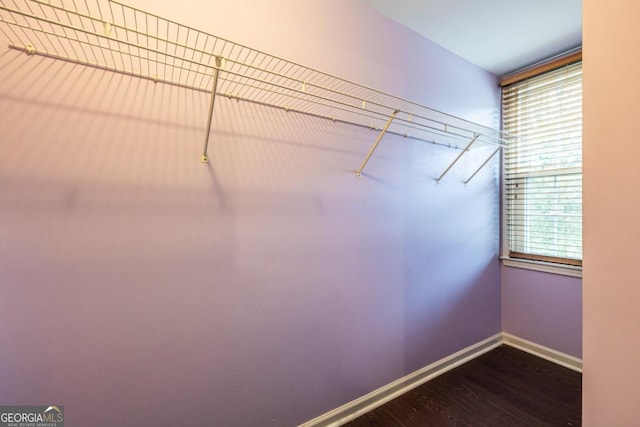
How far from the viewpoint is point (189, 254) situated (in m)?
1.02

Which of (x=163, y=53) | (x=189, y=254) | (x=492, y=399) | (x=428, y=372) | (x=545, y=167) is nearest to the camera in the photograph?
(x=163, y=53)

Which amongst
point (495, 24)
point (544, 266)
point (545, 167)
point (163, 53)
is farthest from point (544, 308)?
point (163, 53)

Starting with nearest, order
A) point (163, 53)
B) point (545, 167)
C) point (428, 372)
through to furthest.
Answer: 1. point (163, 53)
2. point (428, 372)
3. point (545, 167)

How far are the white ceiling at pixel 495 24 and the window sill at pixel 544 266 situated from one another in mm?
1595

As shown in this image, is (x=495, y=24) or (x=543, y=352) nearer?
(x=495, y=24)

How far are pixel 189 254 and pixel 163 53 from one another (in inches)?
27.7

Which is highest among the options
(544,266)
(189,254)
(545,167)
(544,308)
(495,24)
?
(495,24)

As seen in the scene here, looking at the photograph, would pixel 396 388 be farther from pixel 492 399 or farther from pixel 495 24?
pixel 495 24

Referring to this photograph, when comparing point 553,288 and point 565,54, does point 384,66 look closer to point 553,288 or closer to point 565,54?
point 565,54

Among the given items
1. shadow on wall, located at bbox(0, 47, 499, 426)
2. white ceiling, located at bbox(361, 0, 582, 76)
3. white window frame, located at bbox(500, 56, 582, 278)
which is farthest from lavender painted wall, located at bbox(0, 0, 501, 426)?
white window frame, located at bbox(500, 56, 582, 278)

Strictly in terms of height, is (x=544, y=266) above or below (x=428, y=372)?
above

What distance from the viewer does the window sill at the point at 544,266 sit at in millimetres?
1825

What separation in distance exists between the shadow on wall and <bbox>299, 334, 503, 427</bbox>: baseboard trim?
63 mm

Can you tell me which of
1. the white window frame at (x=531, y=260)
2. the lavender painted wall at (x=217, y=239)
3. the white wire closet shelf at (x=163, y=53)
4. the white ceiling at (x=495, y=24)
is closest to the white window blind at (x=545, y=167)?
the white window frame at (x=531, y=260)
